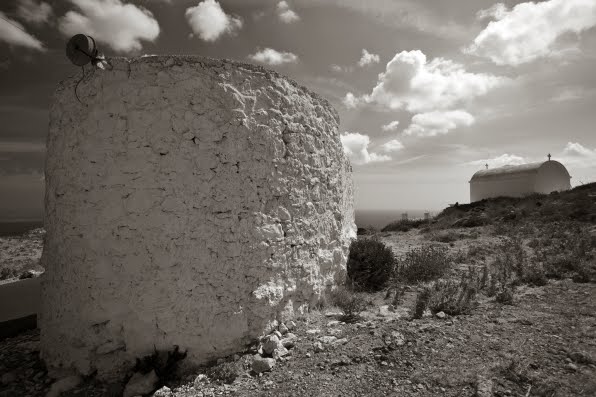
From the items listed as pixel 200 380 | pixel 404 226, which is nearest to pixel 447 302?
pixel 200 380

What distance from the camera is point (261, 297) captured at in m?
4.45

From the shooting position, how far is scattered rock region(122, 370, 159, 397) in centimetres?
380

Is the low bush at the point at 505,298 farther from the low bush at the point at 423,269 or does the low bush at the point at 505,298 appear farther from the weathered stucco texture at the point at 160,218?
the weathered stucco texture at the point at 160,218

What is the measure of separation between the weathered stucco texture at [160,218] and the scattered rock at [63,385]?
167 mm

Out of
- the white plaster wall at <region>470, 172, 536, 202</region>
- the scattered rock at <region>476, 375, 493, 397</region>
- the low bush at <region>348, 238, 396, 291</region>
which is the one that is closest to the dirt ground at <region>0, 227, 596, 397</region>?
the scattered rock at <region>476, 375, 493, 397</region>

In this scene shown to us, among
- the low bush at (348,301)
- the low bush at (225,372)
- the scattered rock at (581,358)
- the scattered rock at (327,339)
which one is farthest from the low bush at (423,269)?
the low bush at (225,372)

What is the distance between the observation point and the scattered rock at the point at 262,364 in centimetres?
395

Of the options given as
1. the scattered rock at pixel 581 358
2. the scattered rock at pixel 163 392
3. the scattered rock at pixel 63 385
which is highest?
the scattered rock at pixel 581 358

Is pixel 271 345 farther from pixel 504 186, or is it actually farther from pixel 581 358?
pixel 504 186

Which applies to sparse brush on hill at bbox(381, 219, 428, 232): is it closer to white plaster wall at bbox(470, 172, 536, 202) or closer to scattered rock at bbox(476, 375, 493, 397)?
white plaster wall at bbox(470, 172, 536, 202)

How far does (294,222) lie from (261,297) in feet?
4.19

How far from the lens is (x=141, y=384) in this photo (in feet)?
12.7

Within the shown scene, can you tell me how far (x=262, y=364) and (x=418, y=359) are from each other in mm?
1944

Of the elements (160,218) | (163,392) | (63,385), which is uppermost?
(160,218)
